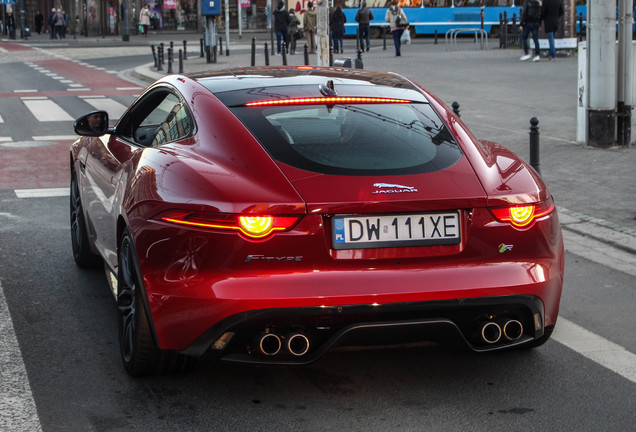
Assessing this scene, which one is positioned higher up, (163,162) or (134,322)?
(163,162)

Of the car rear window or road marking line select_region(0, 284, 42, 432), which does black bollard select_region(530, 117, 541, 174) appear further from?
road marking line select_region(0, 284, 42, 432)

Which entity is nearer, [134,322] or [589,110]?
[134,322]

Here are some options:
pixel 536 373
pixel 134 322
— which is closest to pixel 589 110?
pixel 536 373

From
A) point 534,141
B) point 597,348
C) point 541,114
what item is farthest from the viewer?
point 541,114

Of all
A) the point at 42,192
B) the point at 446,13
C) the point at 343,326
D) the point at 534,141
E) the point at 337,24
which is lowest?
the point at 42,192

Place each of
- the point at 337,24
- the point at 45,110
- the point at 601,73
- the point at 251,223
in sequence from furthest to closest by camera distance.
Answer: the point at 337,24
the point at 45,110
the point at 601,73
the point at 251,223

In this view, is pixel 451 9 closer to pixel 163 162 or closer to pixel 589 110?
pixel 589 110

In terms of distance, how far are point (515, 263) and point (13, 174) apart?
A: 328 inches

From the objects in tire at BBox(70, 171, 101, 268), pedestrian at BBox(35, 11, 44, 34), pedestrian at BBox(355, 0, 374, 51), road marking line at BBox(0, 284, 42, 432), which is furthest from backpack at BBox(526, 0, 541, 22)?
pedestrian at BBox(35, 11, 44, 34)

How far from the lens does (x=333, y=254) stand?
3.98 meters

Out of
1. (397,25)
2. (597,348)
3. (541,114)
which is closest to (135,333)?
(597,348)

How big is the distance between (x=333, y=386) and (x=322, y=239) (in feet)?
2.75

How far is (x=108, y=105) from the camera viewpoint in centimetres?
2014

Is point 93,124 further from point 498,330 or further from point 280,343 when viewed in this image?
point 498,330
